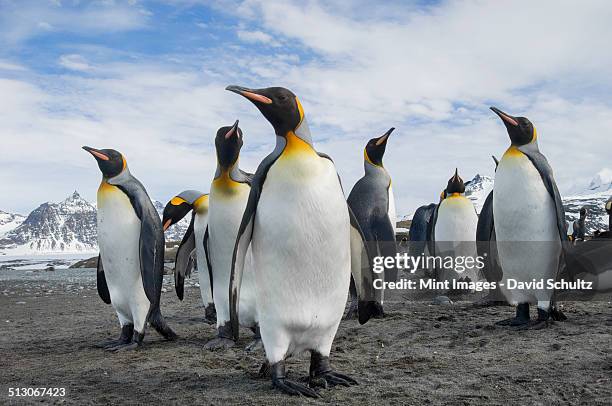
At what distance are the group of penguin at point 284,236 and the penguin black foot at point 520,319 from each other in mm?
18

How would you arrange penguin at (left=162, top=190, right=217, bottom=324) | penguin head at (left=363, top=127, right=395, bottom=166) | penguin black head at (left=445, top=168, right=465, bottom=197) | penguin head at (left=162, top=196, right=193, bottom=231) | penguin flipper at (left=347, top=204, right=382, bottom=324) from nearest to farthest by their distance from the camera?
penguin flipper at (left=347, top=204, right=382, bottom=324) → penguin at (left=162, top=190, right=217, bottom=324) → penguin head at (left=162, top=196, right=193, bottom=231) → penguin head at (left=363, top=127, right=395, bottom=166) → penguin black head at (left=445, top=168, right=465, bottom=197)

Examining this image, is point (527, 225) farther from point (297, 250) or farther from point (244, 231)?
point (244, 231)

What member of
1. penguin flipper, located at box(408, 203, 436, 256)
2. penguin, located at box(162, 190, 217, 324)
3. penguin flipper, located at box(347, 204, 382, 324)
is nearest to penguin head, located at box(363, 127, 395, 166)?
penguin, located at box(162, 190, 217, 324)

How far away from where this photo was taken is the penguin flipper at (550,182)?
5516 mm

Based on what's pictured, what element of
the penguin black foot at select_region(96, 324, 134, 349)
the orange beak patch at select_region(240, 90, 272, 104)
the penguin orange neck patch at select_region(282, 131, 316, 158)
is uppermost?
the orange beak patch at select_region(240, 90, 272, 104)

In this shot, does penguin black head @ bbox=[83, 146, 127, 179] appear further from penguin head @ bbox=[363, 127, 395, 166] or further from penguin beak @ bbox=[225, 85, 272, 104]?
penguin head @ bbox=[363, 127, 395, 166]

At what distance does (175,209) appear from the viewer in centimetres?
668

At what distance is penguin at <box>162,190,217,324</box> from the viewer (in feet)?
20.1

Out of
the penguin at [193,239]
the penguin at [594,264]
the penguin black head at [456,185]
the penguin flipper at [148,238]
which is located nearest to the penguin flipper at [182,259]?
the penguin at [193,239]

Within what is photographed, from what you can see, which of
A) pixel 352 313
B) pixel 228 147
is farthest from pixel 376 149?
pixel 228 147

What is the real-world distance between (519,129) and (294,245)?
3272 mm

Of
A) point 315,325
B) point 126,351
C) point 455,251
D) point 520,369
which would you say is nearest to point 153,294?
point 126,351

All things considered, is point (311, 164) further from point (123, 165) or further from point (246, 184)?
point (123, 165)

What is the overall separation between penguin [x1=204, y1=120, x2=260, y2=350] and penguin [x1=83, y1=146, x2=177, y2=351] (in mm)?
553
